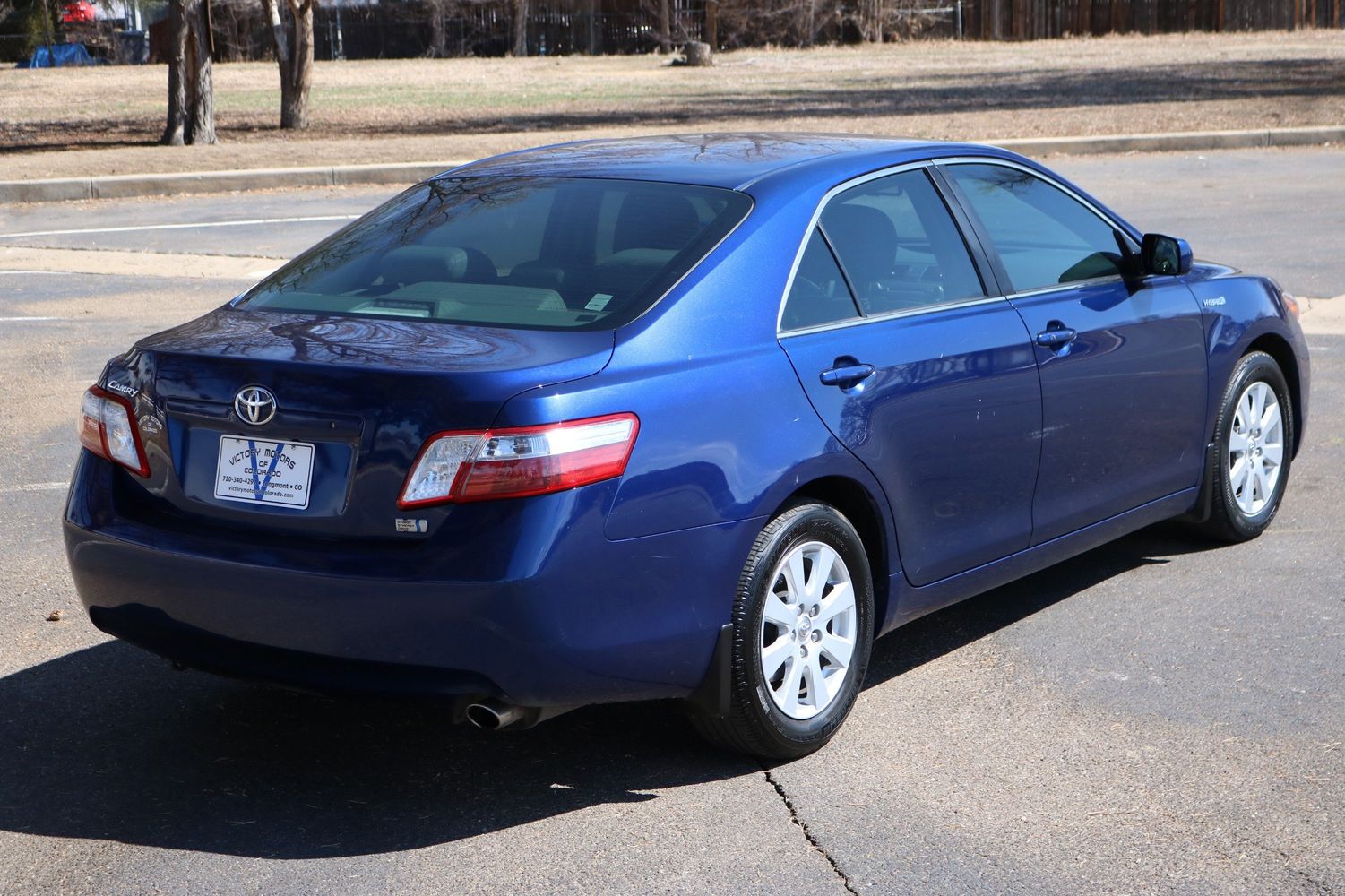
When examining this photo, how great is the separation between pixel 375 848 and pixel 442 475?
91cm

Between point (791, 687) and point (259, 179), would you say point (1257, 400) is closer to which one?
point (791, 687)

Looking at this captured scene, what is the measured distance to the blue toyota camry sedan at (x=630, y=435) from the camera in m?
3.58

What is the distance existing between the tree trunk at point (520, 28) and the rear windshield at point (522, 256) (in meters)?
44.6

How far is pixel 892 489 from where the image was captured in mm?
4328

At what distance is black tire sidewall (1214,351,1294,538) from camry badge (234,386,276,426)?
3519 millimetres

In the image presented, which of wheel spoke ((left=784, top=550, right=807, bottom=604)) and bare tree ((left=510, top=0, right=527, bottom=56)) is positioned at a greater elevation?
bare tree ((left=510, top=0, right=527, bottom=56))

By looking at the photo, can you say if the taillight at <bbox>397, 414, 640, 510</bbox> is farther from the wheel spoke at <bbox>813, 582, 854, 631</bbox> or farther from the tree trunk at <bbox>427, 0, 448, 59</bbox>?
the tree trunk at <bbox>427, 0, 448, 59</bbox>

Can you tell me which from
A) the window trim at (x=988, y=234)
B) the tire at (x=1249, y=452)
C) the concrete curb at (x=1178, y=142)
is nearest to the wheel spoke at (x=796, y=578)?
the window trim at (x=988, y=234)

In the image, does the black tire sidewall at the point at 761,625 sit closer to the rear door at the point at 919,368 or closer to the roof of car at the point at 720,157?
the rear door at the point at 919,368

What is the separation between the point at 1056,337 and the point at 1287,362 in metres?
1.75

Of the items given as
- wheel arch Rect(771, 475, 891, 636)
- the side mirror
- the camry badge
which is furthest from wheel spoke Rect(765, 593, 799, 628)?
the side mirror

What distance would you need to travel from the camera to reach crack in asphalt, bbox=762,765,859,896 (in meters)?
3.53

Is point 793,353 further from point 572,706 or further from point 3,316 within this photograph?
point 3,316

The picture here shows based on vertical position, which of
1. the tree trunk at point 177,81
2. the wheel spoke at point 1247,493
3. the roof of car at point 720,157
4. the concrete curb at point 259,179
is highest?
the tree trunk at point 177,81
